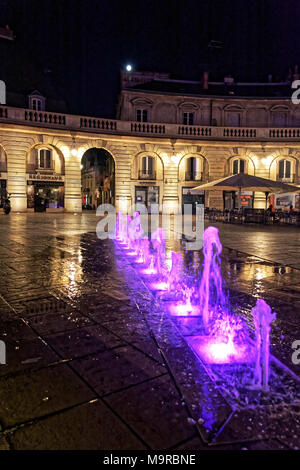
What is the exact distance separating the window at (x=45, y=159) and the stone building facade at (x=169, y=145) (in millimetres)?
91

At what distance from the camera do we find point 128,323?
3.63 meters

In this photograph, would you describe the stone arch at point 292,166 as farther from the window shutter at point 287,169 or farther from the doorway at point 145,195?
the doorway at point 145,195

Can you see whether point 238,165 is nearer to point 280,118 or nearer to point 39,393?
point 280,118

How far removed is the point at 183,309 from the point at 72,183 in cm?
2680

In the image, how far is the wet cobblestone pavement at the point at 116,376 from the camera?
189 cm

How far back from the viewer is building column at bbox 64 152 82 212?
2895 cm

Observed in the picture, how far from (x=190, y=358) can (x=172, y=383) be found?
457mm

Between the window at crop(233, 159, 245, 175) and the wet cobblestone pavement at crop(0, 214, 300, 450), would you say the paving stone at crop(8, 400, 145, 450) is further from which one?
the window at crop(233, 159, 245, 175)

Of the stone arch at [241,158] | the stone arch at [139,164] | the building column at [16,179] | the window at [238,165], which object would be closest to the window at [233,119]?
the stone arch at [241,158]

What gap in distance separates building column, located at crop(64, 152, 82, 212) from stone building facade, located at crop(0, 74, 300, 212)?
0.09 m

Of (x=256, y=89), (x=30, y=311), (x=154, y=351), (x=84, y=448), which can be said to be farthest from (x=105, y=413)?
(x=256, y=89)

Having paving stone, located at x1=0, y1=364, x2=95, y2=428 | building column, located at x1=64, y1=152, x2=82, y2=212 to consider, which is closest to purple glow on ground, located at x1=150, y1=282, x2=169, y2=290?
paving stone, located at x1=0, y1=364, x2=95, y2=428

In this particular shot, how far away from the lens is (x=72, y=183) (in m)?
29.3

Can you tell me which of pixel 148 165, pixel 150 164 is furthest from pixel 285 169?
pixel 148 165
